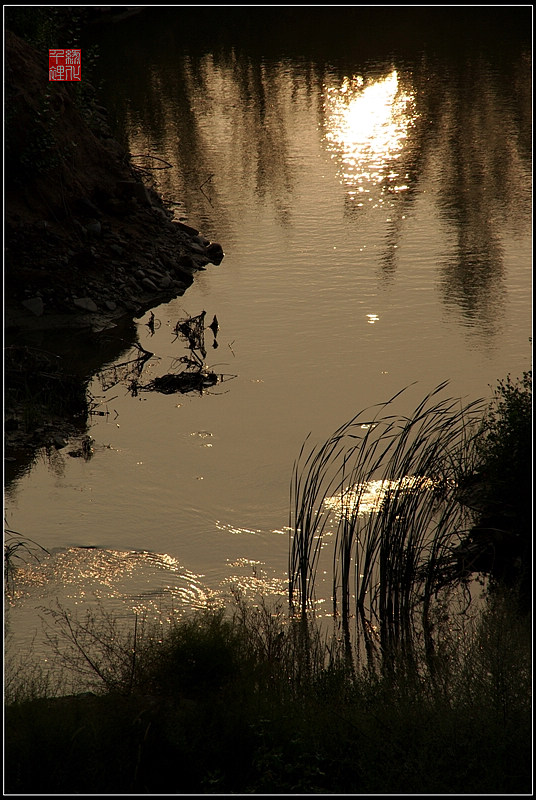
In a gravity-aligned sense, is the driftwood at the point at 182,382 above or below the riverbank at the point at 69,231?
below

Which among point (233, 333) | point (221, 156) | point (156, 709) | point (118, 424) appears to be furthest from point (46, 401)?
point (221, 156)

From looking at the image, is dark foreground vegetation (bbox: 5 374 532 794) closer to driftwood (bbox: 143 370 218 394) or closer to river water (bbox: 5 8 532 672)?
river water (bbox: 5 8 532 672)

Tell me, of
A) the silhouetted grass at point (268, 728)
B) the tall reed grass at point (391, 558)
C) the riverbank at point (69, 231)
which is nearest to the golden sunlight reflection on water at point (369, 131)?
the riverbank at point (69, 231)

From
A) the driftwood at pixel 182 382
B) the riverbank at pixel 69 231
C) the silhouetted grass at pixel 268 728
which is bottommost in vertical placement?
the silhouetted grass at pixel 268 728

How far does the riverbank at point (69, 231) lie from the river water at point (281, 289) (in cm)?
47

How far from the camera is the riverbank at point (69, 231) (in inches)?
416

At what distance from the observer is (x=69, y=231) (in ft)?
37.2

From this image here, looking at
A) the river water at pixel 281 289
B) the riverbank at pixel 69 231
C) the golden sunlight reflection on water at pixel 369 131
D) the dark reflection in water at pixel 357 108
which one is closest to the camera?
the river water at pixel 281 289

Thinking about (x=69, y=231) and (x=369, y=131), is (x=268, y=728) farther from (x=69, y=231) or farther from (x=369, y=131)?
(x=369, y=131)

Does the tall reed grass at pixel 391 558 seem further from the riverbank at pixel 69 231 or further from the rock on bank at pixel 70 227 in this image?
the rock on bank at pixel 70 227

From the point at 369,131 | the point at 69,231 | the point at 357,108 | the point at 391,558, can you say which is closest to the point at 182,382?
the point at 69,231

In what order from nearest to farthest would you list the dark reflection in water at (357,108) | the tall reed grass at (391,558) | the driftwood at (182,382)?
the tall reed grass at (391,558)
the driftwood at (182,382)
the dark reflection in water at (357,108)

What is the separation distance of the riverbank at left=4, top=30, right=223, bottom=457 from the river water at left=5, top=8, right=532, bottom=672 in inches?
18.3

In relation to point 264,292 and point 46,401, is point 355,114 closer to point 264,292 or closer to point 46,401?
point 264,292
